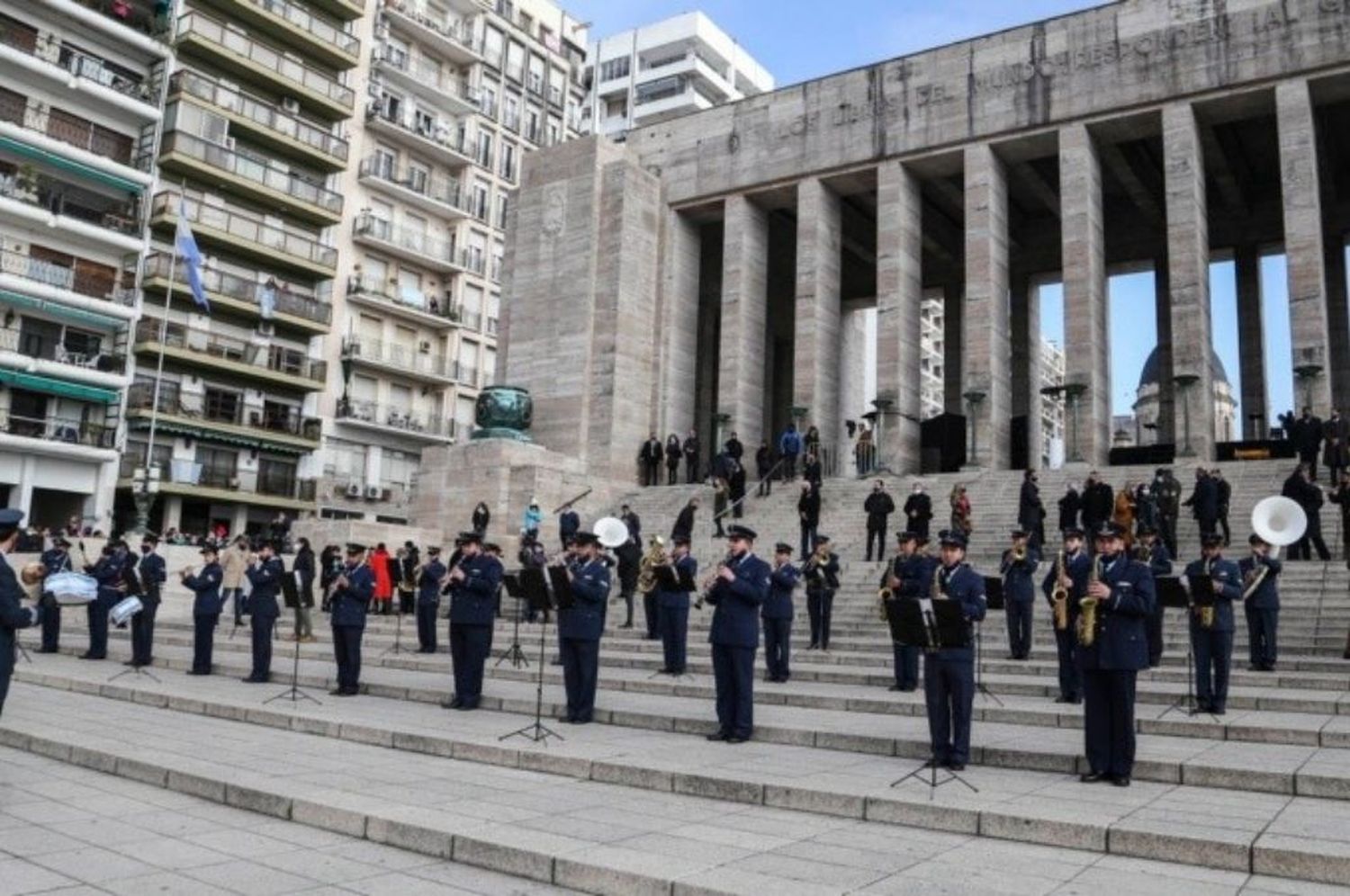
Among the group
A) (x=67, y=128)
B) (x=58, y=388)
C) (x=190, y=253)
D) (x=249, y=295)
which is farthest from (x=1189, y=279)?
(x=67, y=128)

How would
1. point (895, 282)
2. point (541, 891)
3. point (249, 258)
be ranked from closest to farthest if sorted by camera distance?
point (541, 891) → point (895, 282) → point (249, 258)

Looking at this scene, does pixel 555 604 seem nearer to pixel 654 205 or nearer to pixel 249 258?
pixel 654 205

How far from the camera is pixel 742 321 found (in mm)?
33469

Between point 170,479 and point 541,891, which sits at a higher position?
point 170,479

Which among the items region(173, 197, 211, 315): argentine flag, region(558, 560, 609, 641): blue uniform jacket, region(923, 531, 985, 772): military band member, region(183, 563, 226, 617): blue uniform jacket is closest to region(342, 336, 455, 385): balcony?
region(173, 197, 211, 315): argentine flag

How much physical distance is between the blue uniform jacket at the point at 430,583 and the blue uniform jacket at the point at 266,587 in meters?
2.58

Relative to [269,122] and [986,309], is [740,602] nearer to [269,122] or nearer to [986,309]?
[986,309]

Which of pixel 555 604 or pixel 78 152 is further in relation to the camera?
pixel 78 152

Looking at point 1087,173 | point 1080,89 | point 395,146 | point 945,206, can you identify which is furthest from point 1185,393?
point 395,146

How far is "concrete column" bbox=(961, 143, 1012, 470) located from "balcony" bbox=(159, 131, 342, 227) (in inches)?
1055

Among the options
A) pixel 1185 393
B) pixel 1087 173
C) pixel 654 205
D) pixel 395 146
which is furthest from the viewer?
pixel 395 146

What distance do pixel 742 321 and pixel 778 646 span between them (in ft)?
69.6

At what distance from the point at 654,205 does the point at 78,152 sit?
19.6 metres

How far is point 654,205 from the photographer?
34.8 m
